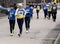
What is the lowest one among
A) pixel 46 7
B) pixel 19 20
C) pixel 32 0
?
pixel 32 0

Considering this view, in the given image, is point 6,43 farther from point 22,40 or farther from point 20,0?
point 20,0

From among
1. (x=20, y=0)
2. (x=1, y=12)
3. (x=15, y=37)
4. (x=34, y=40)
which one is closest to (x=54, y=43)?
(x=34, y=40)

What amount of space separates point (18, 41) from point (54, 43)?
188 centimetres

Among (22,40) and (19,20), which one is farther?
(19,20)

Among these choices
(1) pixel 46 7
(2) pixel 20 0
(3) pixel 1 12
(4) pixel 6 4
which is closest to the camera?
(1) pixel 46 7

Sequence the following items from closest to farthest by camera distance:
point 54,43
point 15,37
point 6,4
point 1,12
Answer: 1. point 54,43
2. point 15,37
3. point 1,12
4. point 6,4

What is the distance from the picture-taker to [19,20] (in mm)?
16656

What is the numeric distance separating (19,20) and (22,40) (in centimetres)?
156

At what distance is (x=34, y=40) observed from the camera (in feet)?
51.0

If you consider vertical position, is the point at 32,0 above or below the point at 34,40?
below

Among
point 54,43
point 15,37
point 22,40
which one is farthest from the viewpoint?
point 15,37

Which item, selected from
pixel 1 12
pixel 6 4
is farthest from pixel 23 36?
pixel 6 4

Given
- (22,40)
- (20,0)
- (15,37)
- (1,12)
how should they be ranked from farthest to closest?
(20,0)
(1,12)
(15,37)
(22,40)

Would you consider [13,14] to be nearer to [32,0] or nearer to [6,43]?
[6,43]
